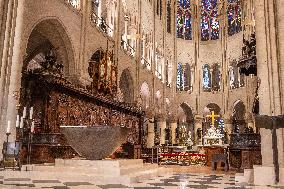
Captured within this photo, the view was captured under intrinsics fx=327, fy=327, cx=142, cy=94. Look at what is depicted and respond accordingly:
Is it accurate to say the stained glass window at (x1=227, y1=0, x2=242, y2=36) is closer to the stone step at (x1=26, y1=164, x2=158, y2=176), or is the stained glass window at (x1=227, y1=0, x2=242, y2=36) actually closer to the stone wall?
A: the stone wall

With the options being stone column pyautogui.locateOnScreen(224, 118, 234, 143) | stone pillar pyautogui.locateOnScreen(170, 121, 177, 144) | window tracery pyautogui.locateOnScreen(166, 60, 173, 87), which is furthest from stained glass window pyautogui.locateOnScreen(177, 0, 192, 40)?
stone column pyautogui.locateOnScreen(224, 118, 234, 143)

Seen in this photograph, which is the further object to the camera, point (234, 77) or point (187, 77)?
point (187, 77)

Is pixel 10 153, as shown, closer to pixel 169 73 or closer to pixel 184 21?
pixel 169 73

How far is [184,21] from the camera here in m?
32.2

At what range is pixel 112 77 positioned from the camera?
49.2 ft

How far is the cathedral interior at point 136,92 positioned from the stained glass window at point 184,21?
99mm

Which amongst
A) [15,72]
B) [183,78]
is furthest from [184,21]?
[15,72]

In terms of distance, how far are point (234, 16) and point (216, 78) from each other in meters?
5.97

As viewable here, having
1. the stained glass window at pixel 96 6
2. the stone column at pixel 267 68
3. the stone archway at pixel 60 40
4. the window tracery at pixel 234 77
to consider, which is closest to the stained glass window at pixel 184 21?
the window tracery at pixel 234 77

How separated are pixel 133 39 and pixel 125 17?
5.71 ft

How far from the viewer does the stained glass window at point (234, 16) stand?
29791 mm

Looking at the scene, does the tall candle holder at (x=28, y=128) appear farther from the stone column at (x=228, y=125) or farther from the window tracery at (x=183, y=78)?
the window tracery at (x=183, y=78)

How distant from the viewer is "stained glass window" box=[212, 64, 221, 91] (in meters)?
30.6

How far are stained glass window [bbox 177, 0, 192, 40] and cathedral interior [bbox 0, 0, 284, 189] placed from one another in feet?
0.32
